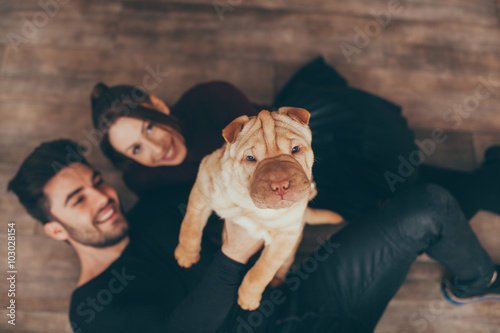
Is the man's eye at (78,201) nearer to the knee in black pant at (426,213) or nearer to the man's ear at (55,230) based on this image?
the man's ear at (55,230)

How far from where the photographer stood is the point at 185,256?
1546 millimetres

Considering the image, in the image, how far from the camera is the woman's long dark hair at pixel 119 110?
168cm

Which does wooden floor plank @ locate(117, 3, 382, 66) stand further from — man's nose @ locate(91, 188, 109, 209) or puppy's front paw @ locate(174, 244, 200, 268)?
puppy's front paw @ locate(174, 244, 200, 268)

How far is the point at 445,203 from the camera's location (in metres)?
1.52

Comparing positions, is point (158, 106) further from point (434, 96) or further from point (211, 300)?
point (434, 96)

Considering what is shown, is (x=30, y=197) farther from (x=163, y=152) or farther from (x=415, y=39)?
(x=415, y=39)

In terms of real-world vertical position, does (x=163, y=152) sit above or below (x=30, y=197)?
above

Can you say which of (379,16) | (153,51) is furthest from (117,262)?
(379,16)

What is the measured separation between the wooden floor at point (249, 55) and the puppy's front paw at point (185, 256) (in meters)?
0.72

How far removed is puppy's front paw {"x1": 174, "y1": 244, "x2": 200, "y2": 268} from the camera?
1.54 metres

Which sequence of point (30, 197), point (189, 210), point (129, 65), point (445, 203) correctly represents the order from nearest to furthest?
point (189, 210)
point (445, 203)
point (30, 197)
point (129, 65)

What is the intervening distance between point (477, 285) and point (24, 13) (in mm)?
3273

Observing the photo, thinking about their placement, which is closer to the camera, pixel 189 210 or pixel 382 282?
pixel 189 210

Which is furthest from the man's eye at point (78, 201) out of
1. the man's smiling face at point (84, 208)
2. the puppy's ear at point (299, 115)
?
the puppy's ear at point (299, 115)
